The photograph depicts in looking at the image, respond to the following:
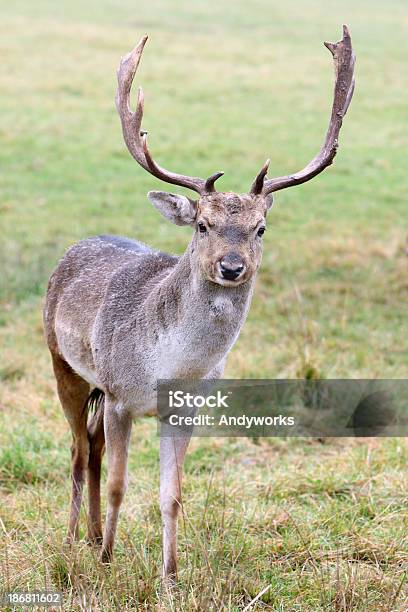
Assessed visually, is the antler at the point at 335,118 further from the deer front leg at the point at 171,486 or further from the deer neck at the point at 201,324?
the deer front leg at the point at 171,486

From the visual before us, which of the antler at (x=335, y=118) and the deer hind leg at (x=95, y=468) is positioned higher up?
the antler at (x=335, y=118)

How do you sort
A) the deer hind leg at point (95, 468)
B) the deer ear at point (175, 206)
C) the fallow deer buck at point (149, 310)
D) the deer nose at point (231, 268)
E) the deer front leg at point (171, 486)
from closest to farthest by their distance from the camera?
the deer nose at point (231, 268), the fallow deer buck at point (149, 310), the deer ear at point (175, 206), the deer front leg at point (171, 486), the deer hind leg at point (95, 468)

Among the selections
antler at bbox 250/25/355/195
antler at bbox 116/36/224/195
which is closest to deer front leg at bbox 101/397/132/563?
antler at bbox 116/36/224/195

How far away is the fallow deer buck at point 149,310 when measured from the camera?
401 cm

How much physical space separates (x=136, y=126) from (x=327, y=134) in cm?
89

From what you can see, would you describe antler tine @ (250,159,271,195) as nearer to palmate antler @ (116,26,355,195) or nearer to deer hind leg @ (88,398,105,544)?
palmate antler @ (116,26,355,195)

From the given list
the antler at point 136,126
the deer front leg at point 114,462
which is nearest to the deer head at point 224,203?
the antler at point 136,126

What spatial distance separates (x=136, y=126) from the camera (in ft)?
14.4

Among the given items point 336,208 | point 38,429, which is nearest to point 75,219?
point 336,208

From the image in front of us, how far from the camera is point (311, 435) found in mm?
6352

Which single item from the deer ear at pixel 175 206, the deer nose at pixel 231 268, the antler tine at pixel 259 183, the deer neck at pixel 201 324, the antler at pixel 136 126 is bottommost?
the deer neck at pixel 201 324

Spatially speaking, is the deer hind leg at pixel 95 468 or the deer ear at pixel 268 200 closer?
the deer ear at pixel 268 200

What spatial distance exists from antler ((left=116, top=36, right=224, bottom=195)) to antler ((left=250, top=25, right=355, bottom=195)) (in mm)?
370

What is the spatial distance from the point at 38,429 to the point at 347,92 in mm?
3001
